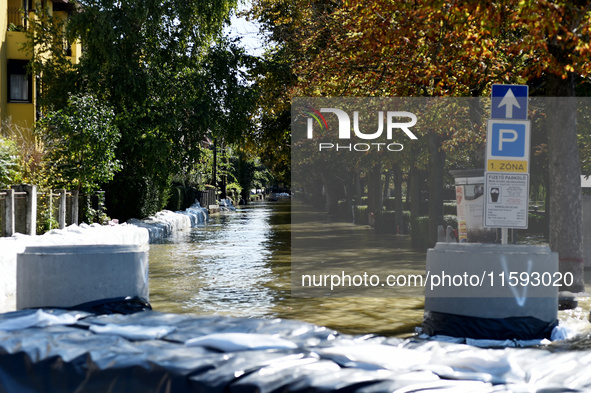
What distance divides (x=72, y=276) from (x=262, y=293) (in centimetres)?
587

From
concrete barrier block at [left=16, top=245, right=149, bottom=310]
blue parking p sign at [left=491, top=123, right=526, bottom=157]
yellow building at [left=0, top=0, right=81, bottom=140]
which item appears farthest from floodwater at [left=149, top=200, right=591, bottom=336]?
yellow building at [left=0, top=0, right=81, bottom=140]

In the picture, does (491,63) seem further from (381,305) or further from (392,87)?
(381,305)

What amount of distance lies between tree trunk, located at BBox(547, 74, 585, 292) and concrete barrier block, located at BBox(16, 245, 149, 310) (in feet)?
23.3

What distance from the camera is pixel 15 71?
3128 cm

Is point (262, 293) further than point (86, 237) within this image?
No

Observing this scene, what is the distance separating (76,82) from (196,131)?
15.4 feet

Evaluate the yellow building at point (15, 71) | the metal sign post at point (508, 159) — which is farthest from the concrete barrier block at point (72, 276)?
the yellow building at point (15, 71)

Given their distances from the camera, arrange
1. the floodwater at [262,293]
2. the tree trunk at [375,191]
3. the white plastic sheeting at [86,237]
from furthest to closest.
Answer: the tree trunk at [375,191] → the white plastic sheeting at [86,237] → the floodwater at [262,293]

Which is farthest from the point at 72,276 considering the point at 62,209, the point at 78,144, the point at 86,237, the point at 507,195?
the point at 78,144

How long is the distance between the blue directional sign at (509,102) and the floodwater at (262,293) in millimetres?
2716

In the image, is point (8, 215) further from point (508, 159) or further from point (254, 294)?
point (508, 159)

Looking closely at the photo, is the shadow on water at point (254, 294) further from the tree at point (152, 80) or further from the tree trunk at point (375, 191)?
the tree trunk at point (375, 191)

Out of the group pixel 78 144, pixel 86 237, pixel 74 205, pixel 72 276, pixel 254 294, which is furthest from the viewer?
pixel 78 144

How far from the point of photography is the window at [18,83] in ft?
102
